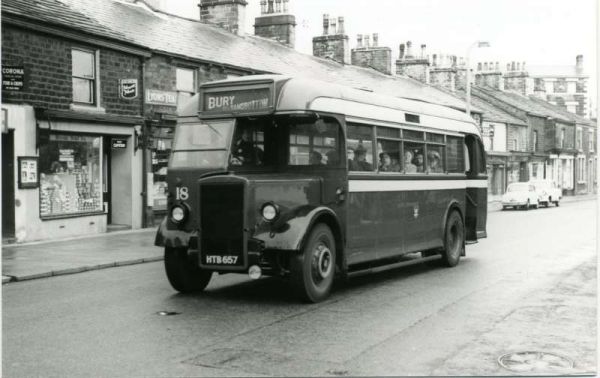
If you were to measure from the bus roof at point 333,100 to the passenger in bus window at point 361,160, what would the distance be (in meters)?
0.43

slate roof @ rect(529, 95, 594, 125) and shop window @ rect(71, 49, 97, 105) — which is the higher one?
slate roof @ rect(529, 95, 594, 125)

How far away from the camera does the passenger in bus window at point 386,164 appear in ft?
33.5

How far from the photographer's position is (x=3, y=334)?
7023 mm

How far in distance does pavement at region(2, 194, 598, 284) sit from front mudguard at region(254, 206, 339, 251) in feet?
16.1

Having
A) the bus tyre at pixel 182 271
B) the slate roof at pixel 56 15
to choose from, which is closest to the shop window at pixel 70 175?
the slate roof at pixel 56 15

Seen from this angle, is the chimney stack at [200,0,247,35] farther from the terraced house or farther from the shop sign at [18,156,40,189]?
the shop sign at [18,156,40,189]

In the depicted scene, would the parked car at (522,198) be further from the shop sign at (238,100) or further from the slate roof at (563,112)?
the shop sign at (238,100)

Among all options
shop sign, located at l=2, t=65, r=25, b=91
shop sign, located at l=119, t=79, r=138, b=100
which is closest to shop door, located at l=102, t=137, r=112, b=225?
shop sign, located at l=119, t=79, r=138, b=100

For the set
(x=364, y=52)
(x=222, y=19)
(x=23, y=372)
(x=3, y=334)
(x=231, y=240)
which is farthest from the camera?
(x=364, y=52)

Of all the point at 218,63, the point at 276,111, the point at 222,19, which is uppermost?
the point at 222,19

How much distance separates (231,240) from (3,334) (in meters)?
2.69

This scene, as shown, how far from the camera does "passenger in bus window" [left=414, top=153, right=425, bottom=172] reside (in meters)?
11.3

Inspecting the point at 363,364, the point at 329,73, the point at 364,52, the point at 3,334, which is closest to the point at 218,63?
the point at 329,73

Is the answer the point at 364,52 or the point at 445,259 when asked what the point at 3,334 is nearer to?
the point at 445,259
